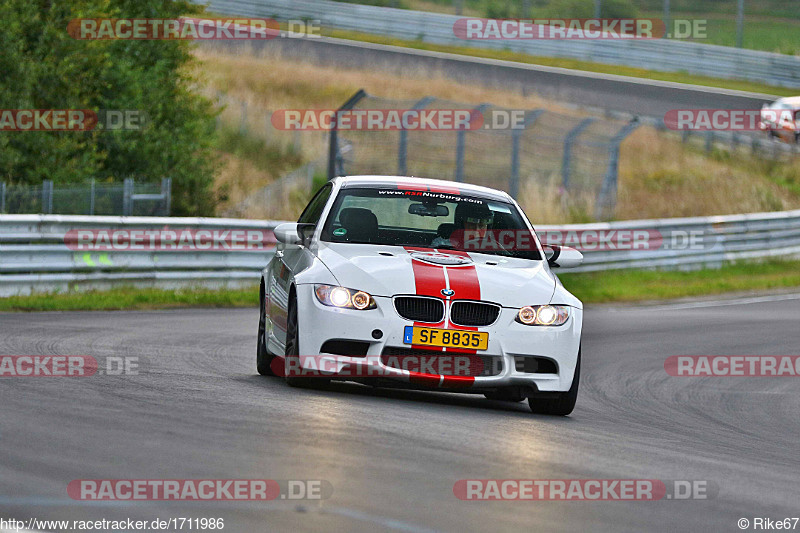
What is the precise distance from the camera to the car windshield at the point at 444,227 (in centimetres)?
968

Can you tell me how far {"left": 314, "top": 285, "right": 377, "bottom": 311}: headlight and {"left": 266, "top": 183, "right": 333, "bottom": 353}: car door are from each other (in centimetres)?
51

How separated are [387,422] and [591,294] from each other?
1426 cm

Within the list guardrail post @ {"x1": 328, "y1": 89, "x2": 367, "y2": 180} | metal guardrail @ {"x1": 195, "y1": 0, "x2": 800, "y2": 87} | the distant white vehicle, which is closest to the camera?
guardrail post @ {"x1": 328, "y1": 89, "x2": 367, "y2": 180}

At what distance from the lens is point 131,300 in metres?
16.8

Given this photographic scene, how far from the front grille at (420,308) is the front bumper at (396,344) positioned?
0.05m

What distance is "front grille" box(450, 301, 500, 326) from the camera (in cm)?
859

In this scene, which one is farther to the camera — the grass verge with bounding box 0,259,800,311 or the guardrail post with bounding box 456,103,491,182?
the guardrail post with bounding box 456,103,491,182

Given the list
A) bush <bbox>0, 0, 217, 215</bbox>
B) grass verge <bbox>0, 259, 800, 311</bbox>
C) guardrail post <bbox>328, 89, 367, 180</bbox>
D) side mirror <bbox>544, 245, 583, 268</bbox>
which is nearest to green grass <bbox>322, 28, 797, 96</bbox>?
grass verge <bbox>0, 259, 800, 311</bbox>

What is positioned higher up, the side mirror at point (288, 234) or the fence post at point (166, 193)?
the side mirror at point (288, 234)

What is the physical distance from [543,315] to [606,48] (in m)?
38.5

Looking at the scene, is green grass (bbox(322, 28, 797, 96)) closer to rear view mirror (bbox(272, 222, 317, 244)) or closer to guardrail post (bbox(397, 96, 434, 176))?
guardrail post (bbox(397, 96, 434, 176))

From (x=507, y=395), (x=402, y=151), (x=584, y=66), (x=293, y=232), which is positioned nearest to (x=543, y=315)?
(x=507, y=395)

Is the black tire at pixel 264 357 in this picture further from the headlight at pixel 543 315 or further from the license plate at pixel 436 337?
the headlight at pixel 543 315

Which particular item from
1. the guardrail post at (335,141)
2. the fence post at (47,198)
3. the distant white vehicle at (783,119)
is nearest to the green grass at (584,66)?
the distant white vehicle at (783,119)
